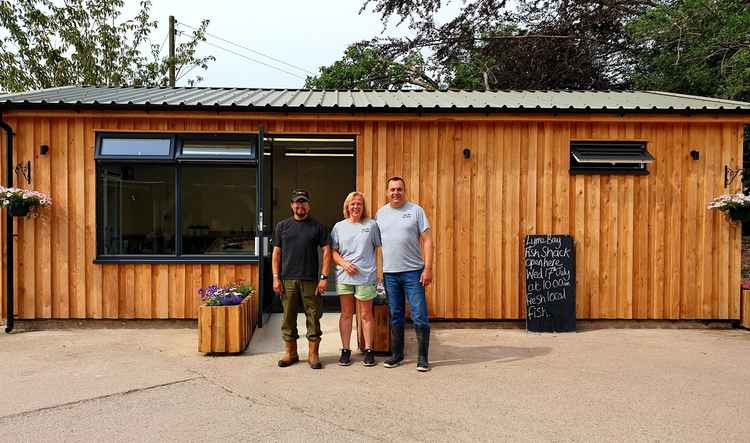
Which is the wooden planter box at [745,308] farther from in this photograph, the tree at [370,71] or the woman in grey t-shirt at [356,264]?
the tree at [370,71]

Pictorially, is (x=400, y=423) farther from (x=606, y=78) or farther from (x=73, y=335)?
(x=606, y=78)

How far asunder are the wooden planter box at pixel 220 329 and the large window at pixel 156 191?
4.18ft

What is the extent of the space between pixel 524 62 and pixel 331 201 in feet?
26.0

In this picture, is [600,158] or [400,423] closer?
[400,423]

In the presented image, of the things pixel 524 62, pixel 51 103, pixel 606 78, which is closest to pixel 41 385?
pixel 51 103

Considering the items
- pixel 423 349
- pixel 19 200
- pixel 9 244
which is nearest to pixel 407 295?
pixel 423 349

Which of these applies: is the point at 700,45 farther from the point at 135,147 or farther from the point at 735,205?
the point at 135,147

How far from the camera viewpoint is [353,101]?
680 cm

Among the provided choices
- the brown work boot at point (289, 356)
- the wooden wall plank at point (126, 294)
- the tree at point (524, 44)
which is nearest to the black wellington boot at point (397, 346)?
the brown work boot at point (289, 356)

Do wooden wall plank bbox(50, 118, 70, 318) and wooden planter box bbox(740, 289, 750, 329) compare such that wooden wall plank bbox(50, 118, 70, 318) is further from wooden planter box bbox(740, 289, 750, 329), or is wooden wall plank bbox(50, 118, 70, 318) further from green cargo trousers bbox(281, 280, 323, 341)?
wooden planter box bbox(740, 289, 750, 329)

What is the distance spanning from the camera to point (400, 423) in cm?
324

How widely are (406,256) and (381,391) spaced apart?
1.13 m

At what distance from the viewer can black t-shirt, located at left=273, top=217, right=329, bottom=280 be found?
4352 mm

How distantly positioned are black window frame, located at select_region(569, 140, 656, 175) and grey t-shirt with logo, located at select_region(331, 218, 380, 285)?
303 centimetres
